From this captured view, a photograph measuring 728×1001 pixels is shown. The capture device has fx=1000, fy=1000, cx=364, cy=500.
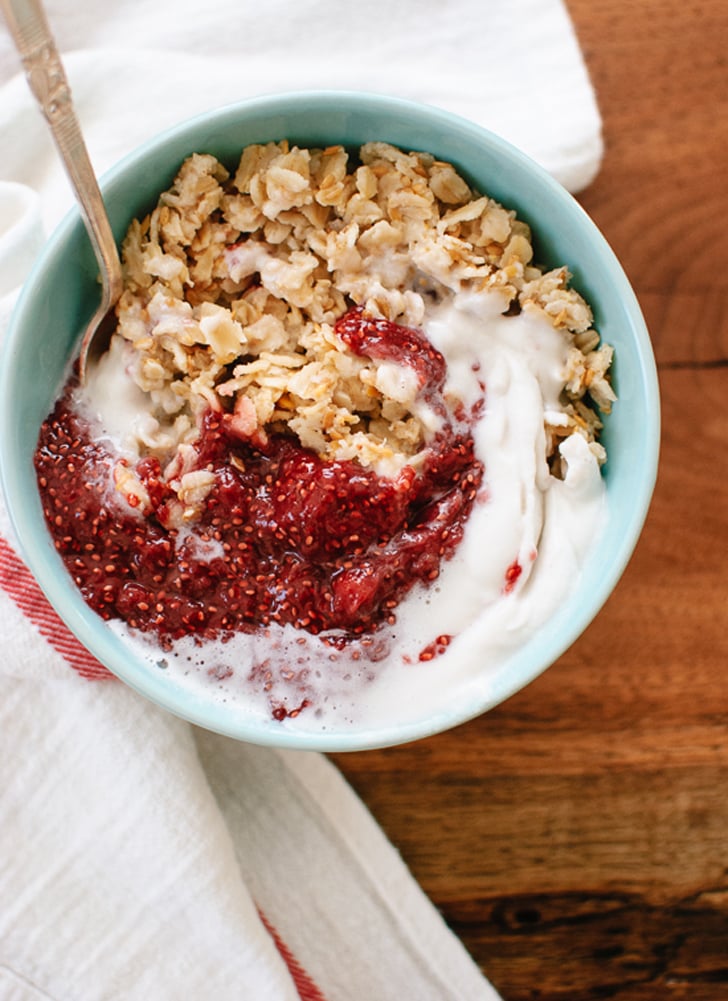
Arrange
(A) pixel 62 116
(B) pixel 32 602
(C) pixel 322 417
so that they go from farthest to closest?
(B) pixel 32 602
(C) pixel 322 417
(A) pixel 62 116

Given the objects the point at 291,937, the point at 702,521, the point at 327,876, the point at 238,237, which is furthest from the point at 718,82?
the point at 291,937

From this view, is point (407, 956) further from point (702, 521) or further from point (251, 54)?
point (251, 54)

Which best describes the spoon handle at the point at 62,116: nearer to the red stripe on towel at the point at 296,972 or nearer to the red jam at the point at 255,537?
the red jam at the point at 255,537

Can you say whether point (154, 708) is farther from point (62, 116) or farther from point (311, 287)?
point (62, 116)

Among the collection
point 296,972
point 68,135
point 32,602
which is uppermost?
point 68,135

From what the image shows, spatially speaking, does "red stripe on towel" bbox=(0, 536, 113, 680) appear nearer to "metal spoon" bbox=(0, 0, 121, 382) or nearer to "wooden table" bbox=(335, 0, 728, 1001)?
"metal spoon" bbox=(0, 0, 121, 382)

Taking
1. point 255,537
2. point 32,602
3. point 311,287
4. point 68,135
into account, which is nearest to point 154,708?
point 32,602

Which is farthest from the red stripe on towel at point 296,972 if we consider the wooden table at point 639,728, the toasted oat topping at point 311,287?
the toasted oat topping at point 311,287

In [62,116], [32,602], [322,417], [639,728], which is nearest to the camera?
[62,116]
